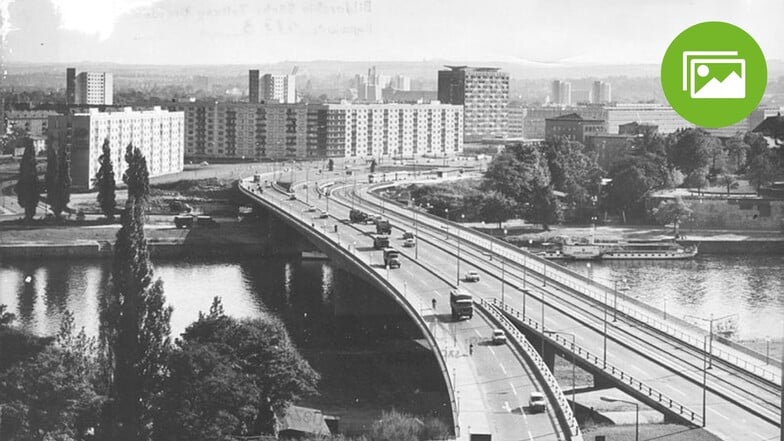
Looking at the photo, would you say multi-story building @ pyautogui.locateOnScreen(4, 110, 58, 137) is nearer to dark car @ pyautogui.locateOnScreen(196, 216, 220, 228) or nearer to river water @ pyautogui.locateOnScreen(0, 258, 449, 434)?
dark car @ pyautogui.locateOnScreen(196, 216, 220, 228)

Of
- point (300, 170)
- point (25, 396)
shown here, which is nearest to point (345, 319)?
point (25, 396)

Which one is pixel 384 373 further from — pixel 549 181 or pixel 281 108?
pixel 281 108

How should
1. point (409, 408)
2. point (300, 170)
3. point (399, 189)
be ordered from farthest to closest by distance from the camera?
point (300, 170) → point (399, 189) → point (409, 408)

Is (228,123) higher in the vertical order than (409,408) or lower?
higher

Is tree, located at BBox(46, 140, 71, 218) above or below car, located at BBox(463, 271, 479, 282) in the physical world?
above

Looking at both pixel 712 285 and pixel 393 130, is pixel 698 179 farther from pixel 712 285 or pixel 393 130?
pixel 393 130

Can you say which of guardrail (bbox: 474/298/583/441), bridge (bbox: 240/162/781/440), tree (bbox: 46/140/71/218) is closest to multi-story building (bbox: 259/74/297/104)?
tree (bbox: 46/140/71/218)
